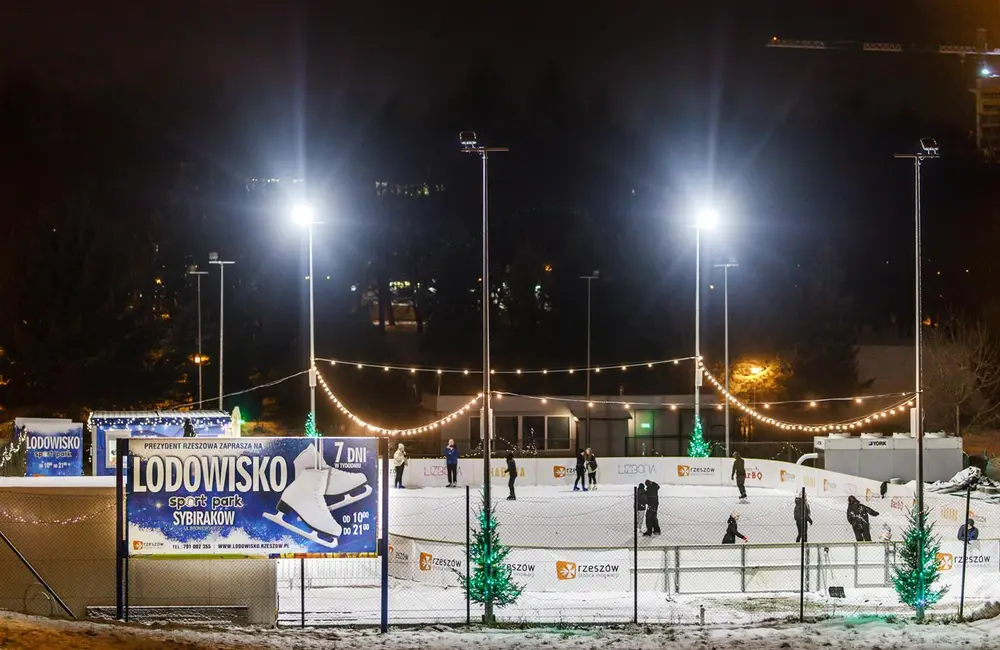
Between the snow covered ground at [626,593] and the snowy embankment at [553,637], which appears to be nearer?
the snowy embankment at [553,637]

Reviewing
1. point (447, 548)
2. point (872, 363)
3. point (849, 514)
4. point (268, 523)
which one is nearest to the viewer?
point (268, 523)

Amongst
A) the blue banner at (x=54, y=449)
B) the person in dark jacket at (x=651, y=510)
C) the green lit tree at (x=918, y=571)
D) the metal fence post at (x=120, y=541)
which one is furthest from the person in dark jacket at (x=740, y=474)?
the metal fence post at (x=120, y=541)

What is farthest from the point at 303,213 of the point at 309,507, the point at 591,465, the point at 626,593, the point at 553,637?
the point at 553,637

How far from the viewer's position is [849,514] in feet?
72.8

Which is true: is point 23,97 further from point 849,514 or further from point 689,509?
point 849,514

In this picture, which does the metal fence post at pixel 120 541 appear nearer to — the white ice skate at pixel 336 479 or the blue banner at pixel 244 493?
the blue banner at pixel 244 493

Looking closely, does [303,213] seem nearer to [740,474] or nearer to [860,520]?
[740,474]

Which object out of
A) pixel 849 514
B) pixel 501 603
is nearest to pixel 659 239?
pixel 849 514

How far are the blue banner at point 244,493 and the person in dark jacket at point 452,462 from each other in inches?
712

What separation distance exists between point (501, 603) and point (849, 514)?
910 centimetres

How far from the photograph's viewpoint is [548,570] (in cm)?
1908

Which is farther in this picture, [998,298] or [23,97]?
[998,298]

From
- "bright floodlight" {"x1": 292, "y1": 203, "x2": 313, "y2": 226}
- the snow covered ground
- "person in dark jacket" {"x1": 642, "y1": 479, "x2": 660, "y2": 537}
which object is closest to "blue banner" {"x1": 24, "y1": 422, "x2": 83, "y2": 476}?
"bright floodlight" {"x1": 292, "y1": 203, "x2": 313, "y2": 226}

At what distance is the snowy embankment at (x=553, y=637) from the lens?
12.6m
